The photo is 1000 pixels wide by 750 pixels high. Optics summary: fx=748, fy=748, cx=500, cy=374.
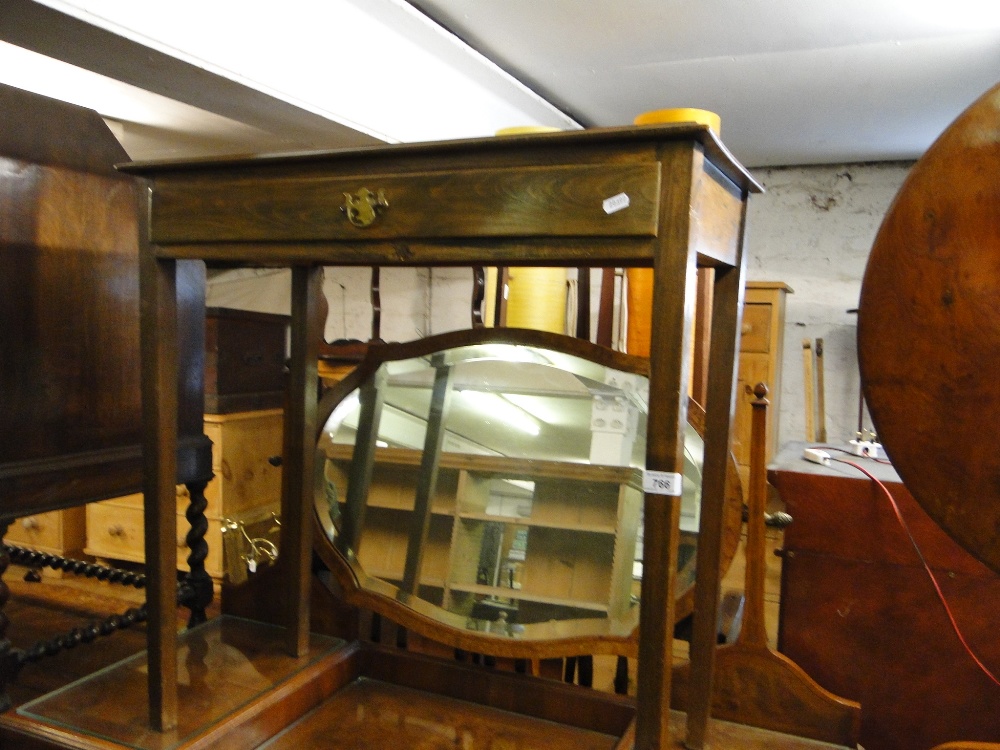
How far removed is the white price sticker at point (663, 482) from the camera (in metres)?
0.92

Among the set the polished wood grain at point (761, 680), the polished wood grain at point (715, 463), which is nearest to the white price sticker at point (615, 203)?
the polished wood grain at point (715, 463)

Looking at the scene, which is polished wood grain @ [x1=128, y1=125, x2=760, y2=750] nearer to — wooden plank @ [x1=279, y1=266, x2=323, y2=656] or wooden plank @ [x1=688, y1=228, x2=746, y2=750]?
wooden plank @ [x1=688, y1=228, x2=746, y2=750]

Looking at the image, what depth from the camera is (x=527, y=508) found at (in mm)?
1413

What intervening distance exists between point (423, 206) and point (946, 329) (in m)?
0.70

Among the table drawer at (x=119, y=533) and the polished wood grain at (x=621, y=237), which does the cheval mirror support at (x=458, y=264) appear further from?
the table drawer at (x=119, y=533)

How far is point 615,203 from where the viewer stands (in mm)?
916

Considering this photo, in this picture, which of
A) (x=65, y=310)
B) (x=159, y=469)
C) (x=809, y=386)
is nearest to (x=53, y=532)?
(x=65, y=310)

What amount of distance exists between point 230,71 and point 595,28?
2.98 feet

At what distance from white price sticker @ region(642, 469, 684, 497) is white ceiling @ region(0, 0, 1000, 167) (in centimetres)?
124

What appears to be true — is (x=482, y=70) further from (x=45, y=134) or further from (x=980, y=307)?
(x=980, y=307)

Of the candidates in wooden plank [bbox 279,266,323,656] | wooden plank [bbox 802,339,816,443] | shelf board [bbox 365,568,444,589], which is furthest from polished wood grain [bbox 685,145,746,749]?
wooden plank [bbox 802,339,816,443]

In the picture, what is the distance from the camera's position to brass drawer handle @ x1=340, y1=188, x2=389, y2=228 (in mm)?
1043

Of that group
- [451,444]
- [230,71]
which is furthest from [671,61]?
[451,444]

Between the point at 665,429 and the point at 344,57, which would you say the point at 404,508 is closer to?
the point at 665,429
